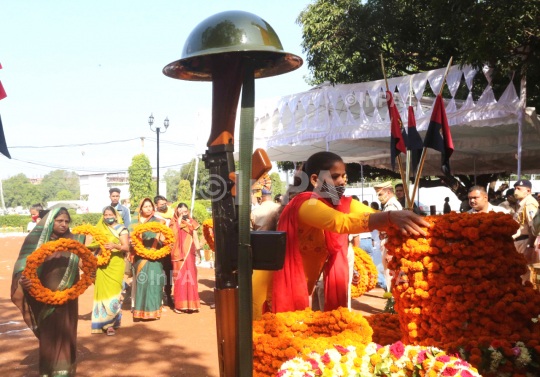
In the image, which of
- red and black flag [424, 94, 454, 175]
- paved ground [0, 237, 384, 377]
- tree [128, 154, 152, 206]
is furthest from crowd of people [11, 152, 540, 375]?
tree [128, 154, 152, 206]

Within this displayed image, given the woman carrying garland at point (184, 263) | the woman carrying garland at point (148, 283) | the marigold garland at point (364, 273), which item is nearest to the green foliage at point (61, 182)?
the woman carrying garland at point (184, 263)

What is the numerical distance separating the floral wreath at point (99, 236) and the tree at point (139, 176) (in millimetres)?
25995

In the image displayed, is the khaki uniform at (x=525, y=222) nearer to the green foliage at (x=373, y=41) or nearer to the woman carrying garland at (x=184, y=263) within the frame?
the green foliage at (x=373, y=41)

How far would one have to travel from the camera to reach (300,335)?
306 centimetres

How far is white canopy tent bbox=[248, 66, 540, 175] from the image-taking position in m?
9.34

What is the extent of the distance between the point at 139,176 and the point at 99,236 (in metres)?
26.8

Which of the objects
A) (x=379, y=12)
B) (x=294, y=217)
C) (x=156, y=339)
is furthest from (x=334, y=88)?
(x=294, y=217)

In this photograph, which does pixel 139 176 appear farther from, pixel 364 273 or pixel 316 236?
pixel 316 236

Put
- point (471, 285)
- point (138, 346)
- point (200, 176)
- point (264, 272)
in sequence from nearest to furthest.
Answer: point (471, 285) < point (264, 272) < point (138, 346) < point (200, 176)

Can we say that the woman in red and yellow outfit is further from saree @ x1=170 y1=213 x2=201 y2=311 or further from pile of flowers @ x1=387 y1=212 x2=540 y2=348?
saree @ x1=170 y1=213 x2=201 y2=311

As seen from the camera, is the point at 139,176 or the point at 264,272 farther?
the point at 139,176

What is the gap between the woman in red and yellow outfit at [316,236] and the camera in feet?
9.92

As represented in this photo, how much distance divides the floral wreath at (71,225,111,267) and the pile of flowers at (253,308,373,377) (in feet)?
14.0

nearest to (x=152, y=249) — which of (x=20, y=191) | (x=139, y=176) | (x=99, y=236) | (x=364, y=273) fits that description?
(x=99, y=236)
